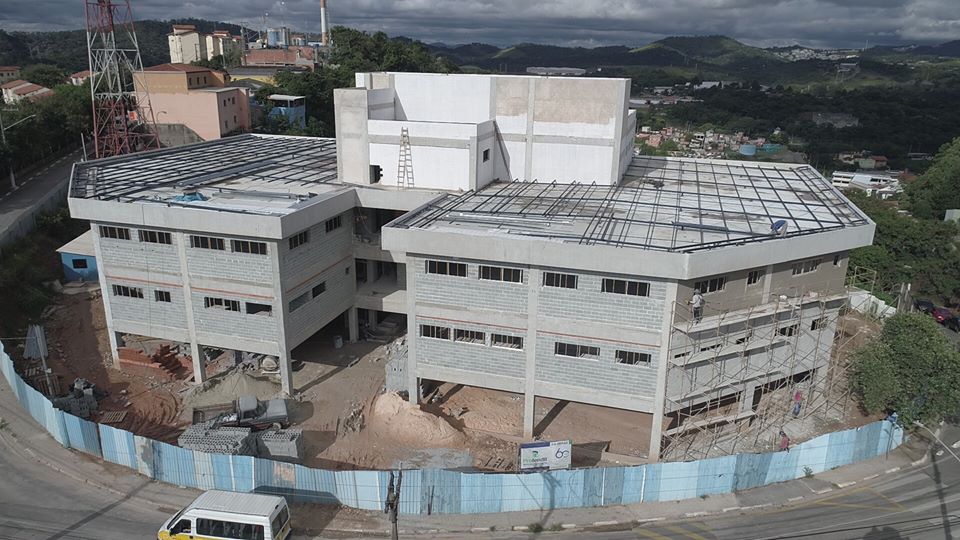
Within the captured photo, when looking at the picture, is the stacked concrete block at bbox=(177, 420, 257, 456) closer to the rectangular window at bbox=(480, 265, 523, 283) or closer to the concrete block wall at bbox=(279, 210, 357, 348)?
the concrete block wall at bbox=(279, 210, 357, 348)

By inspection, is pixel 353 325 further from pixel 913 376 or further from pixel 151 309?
pixel 913 376

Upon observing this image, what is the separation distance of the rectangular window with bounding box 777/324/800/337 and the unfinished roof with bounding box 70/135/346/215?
70.0 ft

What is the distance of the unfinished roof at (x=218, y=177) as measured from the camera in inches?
1155

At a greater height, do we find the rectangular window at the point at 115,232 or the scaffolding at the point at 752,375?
the rectangular window at the point at 115,232

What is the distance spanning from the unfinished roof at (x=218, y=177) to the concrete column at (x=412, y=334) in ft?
20.4

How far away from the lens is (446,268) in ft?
84.0

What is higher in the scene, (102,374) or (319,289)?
(319,289)

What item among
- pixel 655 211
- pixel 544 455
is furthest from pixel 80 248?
pixel 655 211

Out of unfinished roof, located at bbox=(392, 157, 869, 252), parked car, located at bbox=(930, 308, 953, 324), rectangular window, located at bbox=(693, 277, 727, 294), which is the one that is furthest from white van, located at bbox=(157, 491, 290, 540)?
parked car, located at bbox=(930, 308, 953, 324)

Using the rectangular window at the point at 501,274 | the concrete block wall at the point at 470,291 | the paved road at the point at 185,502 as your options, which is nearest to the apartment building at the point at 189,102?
the paved road at the point at 185,502

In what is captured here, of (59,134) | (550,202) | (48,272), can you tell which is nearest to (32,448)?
(48,272)

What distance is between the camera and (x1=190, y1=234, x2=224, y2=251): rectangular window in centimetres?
2773

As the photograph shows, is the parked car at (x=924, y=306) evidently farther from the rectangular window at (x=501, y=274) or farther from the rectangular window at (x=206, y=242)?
the rectangular window at (x=206, y=242)

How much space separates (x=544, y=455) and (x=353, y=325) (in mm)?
15141
